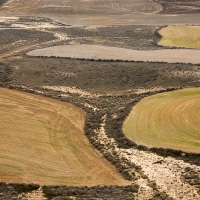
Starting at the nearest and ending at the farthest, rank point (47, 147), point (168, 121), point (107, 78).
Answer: point (47, 147) → point (168, 121) → point (107, 78)

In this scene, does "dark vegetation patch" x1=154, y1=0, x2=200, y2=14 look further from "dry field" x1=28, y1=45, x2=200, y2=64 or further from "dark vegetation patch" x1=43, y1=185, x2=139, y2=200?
"dark vegetation patch" x1=43, y1=185, x2=139, y2=200

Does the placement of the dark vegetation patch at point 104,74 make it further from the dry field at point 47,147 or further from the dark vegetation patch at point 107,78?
the dry field at point 47,147

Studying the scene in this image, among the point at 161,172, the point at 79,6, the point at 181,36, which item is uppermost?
the point at 79,6

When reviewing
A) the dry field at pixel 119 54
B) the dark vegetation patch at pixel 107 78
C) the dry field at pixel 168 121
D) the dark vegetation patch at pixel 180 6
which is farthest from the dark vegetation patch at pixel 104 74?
the dark vegetation patch at pixel 180 6

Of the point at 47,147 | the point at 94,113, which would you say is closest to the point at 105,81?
the point at 94,113

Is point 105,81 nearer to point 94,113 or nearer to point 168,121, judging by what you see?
point 94,113

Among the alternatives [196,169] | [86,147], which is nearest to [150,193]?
[196,169]

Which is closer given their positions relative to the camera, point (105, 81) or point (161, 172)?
point (161, 172)

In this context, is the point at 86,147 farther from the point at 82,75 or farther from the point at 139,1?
the point at 139,1
